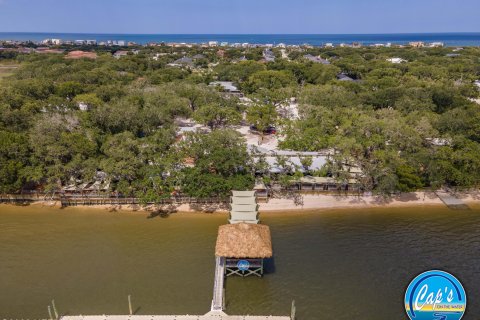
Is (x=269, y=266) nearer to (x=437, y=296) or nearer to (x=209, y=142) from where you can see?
(x=209, y=142)

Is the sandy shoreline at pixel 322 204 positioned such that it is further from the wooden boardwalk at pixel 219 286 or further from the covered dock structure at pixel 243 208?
the wooden boardwalk at pixel 219 286

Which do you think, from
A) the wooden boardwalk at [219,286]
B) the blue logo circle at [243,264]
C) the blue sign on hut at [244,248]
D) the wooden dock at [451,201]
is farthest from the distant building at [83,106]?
the wooden dock at [451,201]

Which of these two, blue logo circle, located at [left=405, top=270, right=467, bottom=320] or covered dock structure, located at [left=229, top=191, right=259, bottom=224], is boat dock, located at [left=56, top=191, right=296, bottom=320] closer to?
covered dock structure, located at [left=229, top=191, right=259, bottom=224]

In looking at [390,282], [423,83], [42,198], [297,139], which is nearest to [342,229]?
[390,282]

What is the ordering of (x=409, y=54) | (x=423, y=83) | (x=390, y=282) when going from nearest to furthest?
(x=390, y=282) < (x=423, y=83) < (x=409, y=54)

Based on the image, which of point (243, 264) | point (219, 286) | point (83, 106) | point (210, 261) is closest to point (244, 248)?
point (243, 264)

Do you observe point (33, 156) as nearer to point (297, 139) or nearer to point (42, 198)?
point (42, 198)
